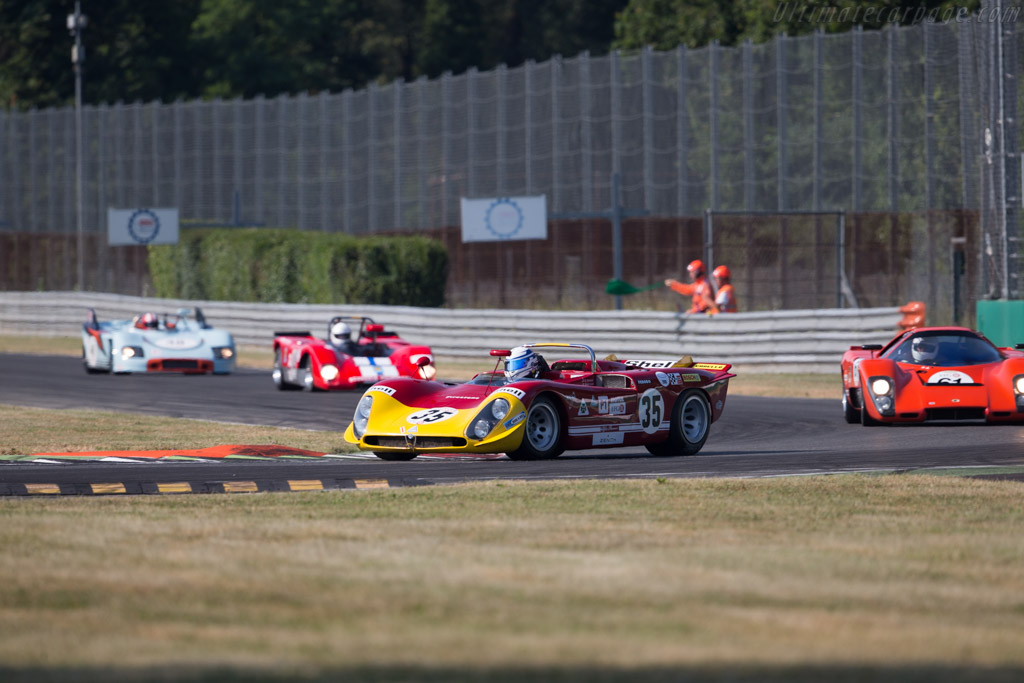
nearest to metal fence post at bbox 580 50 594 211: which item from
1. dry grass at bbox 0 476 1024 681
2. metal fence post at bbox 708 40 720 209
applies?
metal fence post at bbox 708 40 720 209

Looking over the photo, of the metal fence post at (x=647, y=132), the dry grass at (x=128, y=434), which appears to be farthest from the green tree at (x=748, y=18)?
the dry grass at (x=128, y=434)

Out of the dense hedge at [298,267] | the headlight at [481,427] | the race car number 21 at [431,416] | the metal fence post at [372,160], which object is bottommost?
the headlight at [481,427]

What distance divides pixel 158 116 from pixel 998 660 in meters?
40.3

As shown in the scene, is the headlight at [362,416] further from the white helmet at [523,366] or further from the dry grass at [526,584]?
the dry grass at [526,584]

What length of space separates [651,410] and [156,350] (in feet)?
41.7

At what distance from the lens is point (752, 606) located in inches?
253

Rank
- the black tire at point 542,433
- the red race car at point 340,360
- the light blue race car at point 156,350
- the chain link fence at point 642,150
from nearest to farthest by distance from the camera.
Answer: the black tire at point 542,433 < the red race car at point 340,360 < the light blue race car at point 156,350 < the chain link fence at point 642,150

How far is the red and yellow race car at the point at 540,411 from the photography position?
12.9 metres

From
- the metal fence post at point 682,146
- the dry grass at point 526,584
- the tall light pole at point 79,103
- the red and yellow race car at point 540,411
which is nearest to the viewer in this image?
the dry grass at point 526,584

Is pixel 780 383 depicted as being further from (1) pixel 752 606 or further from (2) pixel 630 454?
(1) pixel 752 606

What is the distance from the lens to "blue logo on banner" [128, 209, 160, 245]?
41562mm

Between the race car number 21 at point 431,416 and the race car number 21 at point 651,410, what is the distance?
185cm

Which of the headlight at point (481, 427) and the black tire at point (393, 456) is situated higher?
the headlight at point (481, 427)

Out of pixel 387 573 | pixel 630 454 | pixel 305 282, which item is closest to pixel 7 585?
pixel 387 573
